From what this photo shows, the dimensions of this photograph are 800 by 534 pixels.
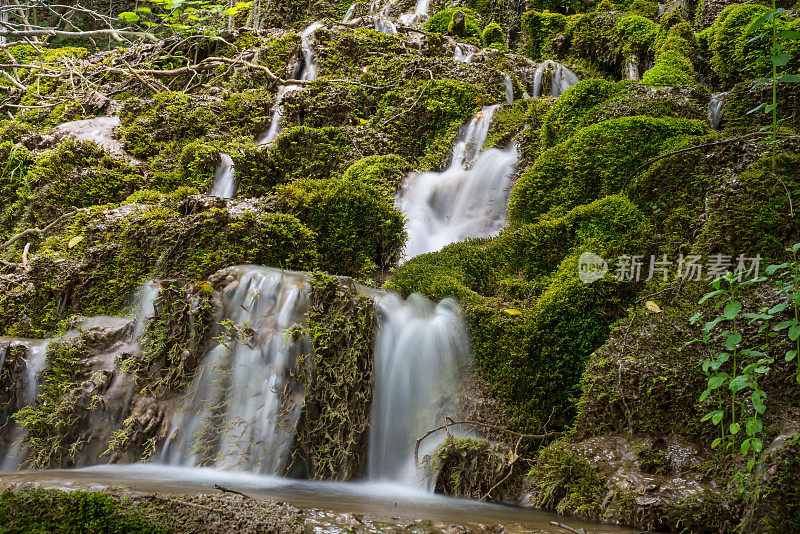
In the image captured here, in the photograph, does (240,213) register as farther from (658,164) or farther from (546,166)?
(658,164)

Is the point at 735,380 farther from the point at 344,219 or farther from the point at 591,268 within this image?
the point at 344,219

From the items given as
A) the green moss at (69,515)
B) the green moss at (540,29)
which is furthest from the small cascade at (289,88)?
the green moss at (69,515)

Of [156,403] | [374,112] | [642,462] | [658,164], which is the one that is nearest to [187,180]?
[374,112]

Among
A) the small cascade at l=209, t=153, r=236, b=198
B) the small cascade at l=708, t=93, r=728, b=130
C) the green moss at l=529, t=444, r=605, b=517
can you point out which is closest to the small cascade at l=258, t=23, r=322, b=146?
the small cascade at l=209, t=153, r=236, b=198

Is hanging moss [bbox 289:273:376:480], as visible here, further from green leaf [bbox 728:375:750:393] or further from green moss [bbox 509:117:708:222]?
green leaf [bbox 728:375:750:393]

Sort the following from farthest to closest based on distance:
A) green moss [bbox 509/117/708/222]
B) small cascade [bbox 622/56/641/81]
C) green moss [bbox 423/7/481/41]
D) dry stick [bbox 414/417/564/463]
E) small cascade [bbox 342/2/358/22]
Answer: small cascade [bbox 342/2/358/22] < green moss [bbox 423/7/481/41] < small cascade [bbox 622/56/641/81] < green moss [bbox 509/117/708/222] < dry stick [bbox 414/417/564/463]

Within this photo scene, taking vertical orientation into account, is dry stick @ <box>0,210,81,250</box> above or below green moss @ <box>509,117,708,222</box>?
below

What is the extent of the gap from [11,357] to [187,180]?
352 cm

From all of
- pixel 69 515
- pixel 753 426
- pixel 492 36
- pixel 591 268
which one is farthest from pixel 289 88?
pixel 753 426

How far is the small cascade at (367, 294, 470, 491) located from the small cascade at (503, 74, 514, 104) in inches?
227

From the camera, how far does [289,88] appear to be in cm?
973

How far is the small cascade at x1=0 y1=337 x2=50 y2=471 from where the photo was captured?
4672 millimetres

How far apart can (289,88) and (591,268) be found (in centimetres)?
718

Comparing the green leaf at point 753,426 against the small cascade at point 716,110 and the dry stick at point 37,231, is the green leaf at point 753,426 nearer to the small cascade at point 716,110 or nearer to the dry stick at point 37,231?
the small cascade at point 716,110
